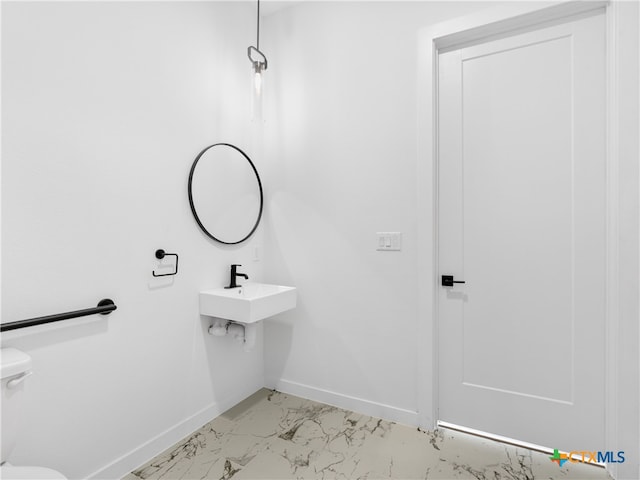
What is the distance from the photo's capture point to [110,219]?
1499mm

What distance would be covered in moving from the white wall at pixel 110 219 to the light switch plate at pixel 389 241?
961 mm

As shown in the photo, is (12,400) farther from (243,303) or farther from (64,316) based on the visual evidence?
(243,303)

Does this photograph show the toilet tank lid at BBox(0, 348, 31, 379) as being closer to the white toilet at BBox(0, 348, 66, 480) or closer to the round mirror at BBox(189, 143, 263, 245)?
the white toilet at BBox(0, 348, 66, 480)

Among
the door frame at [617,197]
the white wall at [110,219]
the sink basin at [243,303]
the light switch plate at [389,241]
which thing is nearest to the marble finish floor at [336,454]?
the white wall at [110,219]

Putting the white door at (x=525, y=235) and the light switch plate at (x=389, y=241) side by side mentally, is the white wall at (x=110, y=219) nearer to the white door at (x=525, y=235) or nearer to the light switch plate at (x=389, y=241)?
the light switch plate at (x=389, y=241)

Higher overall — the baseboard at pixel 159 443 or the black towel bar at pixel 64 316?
the black towel bar at pixel 64 316

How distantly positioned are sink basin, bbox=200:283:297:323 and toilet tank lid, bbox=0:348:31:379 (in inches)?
34.1

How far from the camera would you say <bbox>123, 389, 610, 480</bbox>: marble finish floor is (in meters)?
1.57

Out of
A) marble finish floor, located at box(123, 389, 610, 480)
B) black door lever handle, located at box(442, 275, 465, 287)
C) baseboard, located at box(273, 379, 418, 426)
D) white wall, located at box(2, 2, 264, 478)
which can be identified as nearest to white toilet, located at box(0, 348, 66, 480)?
white wall, located at box(2, 2, 264, 478)

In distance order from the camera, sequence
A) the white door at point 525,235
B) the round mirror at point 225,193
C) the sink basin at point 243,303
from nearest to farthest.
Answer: the white door at point 525,235 → the sink basin at point 243,303 → the round mirror at point 225,193

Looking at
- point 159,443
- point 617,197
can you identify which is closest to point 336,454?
point 159,443

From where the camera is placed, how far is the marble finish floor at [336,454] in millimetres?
1569

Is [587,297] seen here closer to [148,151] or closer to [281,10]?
[148,151]

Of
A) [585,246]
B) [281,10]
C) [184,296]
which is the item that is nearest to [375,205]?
Answer: [585,246]
